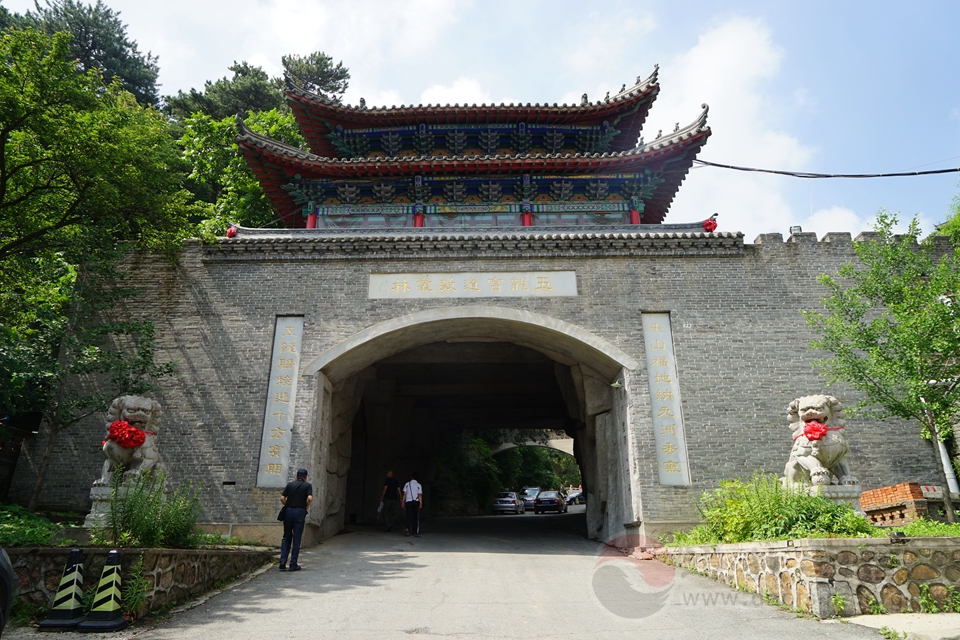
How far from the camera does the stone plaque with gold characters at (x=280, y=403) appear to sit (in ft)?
31.1

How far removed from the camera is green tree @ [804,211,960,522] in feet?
25.1

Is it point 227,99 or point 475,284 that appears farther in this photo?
point 227,99

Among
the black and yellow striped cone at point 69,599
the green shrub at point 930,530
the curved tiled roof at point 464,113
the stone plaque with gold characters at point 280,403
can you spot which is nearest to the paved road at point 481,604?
the black and yellow striped cone at point 69,599

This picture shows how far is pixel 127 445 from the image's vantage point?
7.49 meters

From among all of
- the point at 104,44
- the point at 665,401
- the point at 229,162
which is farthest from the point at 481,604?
the point at 104,44

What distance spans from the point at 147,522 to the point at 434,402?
11783mm

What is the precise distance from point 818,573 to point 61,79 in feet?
32.9

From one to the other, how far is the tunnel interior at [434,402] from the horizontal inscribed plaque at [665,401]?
2582mm

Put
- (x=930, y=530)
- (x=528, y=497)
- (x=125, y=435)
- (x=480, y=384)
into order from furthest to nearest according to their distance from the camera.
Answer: (x=528, y=497), (x=480, y=384), (x=125, y=435), (x=930, y=530)

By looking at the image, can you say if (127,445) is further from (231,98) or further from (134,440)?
(231,98)

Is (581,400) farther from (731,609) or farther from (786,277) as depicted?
(731,609)

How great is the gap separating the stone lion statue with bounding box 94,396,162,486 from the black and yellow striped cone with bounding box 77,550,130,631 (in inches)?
98.9

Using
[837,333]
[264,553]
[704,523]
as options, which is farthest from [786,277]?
[264,553]

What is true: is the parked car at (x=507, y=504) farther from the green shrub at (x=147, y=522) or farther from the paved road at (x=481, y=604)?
the green shrub at (x=147, y=522)
